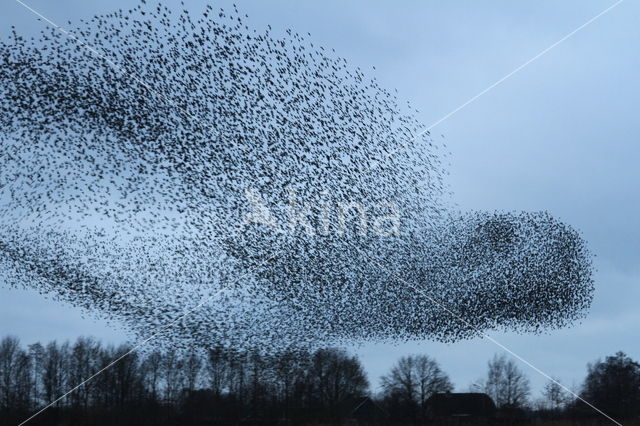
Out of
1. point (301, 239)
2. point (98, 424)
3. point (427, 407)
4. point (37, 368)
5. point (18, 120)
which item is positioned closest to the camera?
point (18, 120)

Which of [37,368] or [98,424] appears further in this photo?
[37,368]

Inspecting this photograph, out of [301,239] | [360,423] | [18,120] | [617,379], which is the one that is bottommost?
[360,423]

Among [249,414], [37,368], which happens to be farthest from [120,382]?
[249,414]

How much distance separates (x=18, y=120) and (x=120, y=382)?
15.5 m

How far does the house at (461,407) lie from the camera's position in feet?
126

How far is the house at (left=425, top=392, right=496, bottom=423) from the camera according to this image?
126 feet

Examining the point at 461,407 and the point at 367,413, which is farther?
the point at 461,407

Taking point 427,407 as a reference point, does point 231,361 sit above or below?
above

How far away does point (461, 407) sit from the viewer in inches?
1639

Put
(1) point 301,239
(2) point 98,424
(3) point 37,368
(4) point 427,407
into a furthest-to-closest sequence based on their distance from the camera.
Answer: (4) point 427,407 < (3) point 37,368 < (2) point 98,424 < (1) point 301,239

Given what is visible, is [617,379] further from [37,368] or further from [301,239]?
[37,368]

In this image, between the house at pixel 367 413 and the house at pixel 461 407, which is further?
the house at pixel 461 407

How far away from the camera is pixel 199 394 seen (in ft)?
108

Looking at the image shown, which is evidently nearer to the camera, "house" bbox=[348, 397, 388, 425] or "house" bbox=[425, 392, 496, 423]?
"house" bbox=[348, 397, 388, 425]
